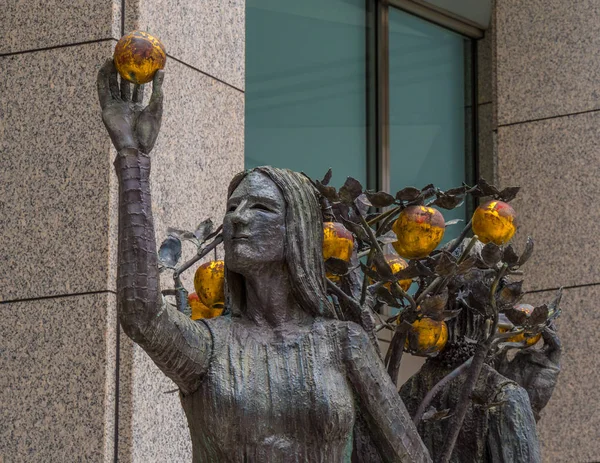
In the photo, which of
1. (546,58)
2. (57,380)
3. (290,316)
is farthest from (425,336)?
(546,58)

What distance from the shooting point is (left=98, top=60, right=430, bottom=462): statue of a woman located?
372 centimetres

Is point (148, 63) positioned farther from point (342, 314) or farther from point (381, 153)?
point (381, 153)

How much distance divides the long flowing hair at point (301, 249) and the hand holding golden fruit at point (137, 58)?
543 millimetres

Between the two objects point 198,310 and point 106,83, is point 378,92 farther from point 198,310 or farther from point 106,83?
point 106,83

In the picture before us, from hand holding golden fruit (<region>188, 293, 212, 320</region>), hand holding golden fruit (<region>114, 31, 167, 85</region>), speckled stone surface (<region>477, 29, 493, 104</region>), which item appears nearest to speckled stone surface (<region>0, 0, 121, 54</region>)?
hand holding golden fruit (<region>188, 293, 212, 320</region>)

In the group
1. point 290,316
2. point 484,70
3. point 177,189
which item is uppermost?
point 484,70

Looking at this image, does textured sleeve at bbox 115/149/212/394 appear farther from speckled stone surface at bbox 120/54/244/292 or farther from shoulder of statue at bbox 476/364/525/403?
speckled stone surface at bbox 120/54/244/292

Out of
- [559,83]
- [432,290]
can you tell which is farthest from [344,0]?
[432,290]

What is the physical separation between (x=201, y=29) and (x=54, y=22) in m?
0.63

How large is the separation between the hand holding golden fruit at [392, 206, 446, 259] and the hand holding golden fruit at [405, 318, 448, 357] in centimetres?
24

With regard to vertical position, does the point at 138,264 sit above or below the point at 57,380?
above

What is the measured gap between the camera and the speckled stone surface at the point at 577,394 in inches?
317

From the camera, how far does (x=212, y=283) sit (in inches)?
169

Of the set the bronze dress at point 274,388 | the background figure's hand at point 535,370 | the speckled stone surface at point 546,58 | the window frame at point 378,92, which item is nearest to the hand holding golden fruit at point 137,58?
the bronze dress at point 274,388
